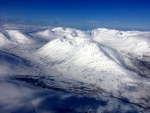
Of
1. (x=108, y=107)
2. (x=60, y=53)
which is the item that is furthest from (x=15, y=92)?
(x=60, y=53)

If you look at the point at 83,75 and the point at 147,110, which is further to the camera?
the point at 83,75

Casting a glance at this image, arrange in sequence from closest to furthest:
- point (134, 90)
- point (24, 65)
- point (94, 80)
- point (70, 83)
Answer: point (134, 90)
point (70, 83)
point (94, 80)
point (24, 65)

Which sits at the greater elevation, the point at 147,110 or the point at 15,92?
the point at 15,92

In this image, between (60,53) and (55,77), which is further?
(60,53)

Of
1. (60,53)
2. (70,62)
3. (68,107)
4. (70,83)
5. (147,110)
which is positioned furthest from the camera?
(60,53)

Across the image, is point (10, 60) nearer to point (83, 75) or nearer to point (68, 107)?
point (83, 75)

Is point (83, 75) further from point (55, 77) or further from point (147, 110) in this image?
point (147, 110)

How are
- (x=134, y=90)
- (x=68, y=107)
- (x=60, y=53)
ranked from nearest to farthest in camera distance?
(x=68, y=107) → (x=134, y=90) → (x=60, y=53)

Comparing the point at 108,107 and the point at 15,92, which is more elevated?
the point at 15,92

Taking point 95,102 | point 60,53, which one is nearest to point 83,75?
point 95,102
